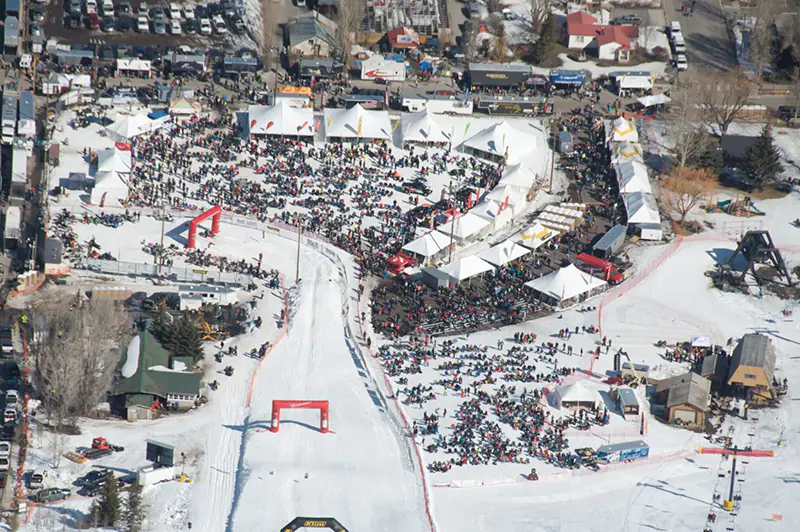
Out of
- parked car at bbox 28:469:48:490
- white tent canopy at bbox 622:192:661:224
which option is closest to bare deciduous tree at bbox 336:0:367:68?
white tent canopy at bbox 622:192:661:224

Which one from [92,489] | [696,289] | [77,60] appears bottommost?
[92,489]

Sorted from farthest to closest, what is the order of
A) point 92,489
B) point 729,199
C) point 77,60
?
point 77,60, point 729,199, point 92,489

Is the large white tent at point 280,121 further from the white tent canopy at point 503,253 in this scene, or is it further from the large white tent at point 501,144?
the white tent canopy at point 503,253

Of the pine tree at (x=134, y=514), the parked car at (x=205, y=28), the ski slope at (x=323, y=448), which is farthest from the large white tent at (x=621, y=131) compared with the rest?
the pine tree at (x=134, y=514)

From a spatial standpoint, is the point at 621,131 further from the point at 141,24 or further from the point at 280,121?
the point at 141,24

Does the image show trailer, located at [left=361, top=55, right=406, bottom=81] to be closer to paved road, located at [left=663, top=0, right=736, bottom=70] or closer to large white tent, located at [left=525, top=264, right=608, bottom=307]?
paved road, located at [left=663, top=0, right=736, bottom=70]

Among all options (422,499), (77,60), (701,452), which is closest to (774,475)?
(701,452)

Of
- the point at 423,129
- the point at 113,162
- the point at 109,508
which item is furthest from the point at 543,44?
the point at 109,508

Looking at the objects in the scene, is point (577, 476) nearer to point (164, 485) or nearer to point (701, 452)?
point (701, 452)
